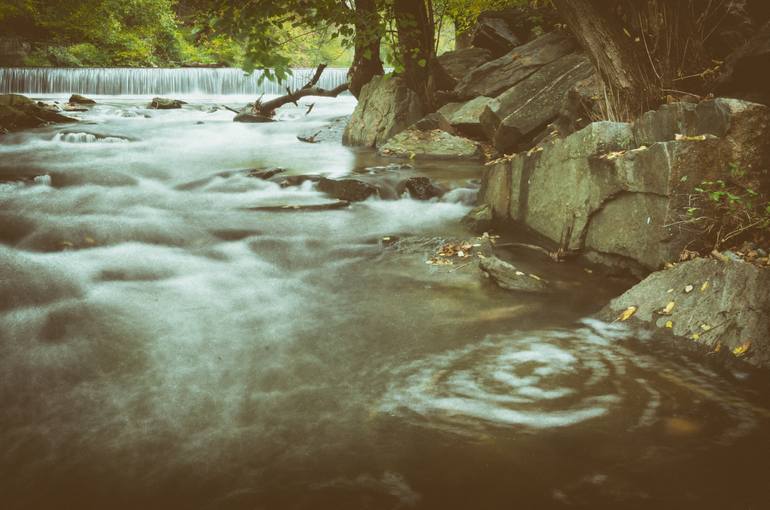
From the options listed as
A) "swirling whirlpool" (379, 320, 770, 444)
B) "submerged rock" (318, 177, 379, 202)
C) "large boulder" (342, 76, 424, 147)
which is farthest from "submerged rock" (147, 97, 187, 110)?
"swirling whirlpool" (379, 320, 770, 444)

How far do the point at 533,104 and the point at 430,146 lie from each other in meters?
2.69

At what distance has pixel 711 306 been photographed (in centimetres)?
379

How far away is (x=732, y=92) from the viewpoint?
16.8 ft

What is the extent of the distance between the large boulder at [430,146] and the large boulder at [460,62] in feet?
6.27

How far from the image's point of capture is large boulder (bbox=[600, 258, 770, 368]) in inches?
138

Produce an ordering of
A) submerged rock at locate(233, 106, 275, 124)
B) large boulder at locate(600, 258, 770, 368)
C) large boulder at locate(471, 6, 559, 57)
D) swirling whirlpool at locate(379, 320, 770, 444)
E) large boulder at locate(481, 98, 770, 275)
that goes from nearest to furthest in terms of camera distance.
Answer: swirling whirlpool at locate(379, 320, 770, 444), large boulder at locate(600, 258, 770, 368), large boulder at locate(481, 98, 770, 275), large boulder at locate(471, 6, 559, 57), submerged rock at locate(233, 106, 275, 124)

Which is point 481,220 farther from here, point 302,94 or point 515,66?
point 302,94

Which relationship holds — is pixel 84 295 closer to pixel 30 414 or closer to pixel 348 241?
pixel 30 414

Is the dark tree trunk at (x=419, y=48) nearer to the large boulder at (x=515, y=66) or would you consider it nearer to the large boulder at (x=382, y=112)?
the large boulder at (x=382, y=112)

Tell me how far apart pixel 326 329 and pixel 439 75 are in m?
9.02

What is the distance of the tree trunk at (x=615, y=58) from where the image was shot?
5.66 metres

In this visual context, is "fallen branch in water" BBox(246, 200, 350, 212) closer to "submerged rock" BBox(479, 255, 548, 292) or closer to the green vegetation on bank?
"submerged rock" BBox(479, 255, 548, 292)

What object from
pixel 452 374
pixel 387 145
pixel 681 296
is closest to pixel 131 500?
pixel 452 374

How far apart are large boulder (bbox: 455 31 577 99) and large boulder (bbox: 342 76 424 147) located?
1060mm
